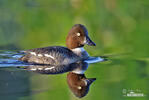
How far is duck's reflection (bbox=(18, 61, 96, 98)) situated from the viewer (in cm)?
→ 801

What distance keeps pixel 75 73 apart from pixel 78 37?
1977mm

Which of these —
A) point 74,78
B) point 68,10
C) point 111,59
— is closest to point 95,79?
point 74,78

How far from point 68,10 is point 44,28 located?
13.1 ft

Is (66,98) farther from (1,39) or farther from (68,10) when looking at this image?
Answer: (68,10)

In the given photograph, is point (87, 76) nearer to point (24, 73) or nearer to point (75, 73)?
point (75, 73)

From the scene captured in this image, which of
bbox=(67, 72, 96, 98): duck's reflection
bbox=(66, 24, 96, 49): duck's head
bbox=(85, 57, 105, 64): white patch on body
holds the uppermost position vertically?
bbox=(66, 24, 96, 49): duck's head

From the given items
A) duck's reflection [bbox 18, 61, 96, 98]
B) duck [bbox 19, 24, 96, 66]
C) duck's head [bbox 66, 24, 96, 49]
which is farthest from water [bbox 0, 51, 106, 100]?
duck's head [bbox 66, 24, 96, 49]

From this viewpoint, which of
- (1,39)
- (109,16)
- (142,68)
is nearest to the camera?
(142,68)

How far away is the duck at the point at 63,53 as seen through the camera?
10202mm

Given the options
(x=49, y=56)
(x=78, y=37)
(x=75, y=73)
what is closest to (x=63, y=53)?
(x=49, y=56)

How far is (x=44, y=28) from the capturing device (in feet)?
48.3

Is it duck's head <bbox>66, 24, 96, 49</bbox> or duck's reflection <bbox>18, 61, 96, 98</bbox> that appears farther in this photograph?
Result: duck's head <bbox>66, 24, 96, 49</bbox>

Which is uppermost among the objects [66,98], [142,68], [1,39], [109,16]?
[109,16]

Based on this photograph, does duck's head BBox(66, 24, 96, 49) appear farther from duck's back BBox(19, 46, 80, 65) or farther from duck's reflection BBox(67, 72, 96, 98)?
duck's reflection BBox(67, 72, 96, 98)
